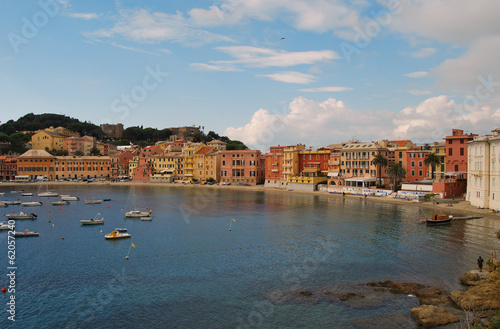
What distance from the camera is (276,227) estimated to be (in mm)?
52312

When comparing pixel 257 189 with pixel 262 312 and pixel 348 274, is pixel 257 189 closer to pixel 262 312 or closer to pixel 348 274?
pixel 348 274

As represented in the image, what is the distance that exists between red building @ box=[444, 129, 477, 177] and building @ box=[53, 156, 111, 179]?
11499 cm

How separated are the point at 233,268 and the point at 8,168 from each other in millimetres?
133239

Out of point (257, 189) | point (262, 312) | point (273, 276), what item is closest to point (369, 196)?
point (257, 189)

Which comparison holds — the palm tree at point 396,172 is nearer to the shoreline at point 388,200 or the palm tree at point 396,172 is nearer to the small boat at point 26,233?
the shoreline at point 388,200

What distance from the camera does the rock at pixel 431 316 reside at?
74.8 ft

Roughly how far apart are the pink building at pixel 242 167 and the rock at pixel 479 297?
9462cm

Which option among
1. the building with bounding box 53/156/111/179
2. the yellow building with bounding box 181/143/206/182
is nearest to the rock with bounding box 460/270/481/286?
the yellow building with bounding box 181/143/206/182

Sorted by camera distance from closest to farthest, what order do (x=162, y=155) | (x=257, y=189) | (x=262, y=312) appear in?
(x=262, y=312)
(x=257, y=189)
(x=162, y=155)

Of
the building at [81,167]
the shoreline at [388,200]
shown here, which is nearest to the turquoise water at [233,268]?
the shoreline at [388,200]

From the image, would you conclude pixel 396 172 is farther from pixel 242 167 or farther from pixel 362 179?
pixel 242 167

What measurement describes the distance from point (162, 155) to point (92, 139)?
57.6m

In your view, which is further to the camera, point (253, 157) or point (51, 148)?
point (51, 148)

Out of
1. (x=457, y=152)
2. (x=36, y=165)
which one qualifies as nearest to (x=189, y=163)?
(x=36, y=165)
